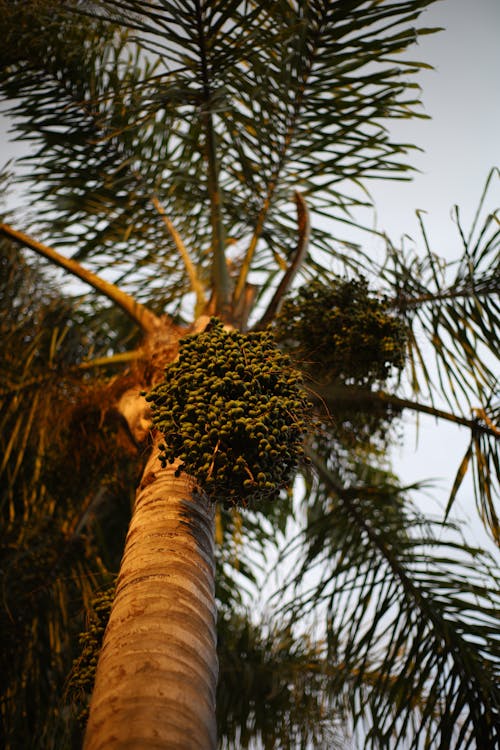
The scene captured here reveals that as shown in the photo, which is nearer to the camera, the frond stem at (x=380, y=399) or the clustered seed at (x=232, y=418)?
the clustered seed at (x=232, y=418)

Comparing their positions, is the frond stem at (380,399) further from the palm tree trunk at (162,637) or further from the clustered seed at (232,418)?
the palm tree trunk at (162,637)

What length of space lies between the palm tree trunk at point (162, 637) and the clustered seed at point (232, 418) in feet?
0.50

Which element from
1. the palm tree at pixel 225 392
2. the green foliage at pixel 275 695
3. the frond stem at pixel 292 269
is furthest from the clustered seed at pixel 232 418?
the green foliage at pixel 275 695

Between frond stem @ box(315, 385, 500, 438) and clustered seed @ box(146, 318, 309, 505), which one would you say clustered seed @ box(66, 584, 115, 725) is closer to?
clustered seed @ box(146, 318, 309, 505)

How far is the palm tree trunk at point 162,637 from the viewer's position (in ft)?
3.70

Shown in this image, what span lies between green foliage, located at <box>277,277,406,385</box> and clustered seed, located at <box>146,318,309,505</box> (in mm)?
868

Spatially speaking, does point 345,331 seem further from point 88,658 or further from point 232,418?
point 88,658

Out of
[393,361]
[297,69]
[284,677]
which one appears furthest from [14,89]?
[284,677]

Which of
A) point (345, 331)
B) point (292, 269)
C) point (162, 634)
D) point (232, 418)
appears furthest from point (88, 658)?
point (292, 269)

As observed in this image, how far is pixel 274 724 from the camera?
3506 mm

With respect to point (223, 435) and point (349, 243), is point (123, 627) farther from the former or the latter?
point (349, 243)

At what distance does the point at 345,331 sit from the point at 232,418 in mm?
1248

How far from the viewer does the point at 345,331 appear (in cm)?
269

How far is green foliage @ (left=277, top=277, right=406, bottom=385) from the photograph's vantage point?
2.68 m
